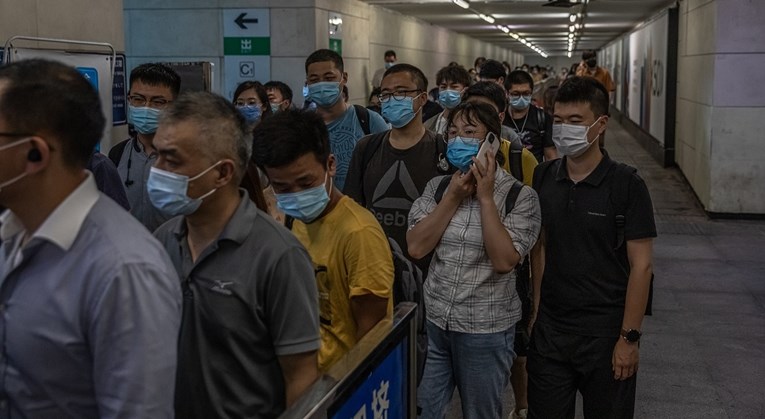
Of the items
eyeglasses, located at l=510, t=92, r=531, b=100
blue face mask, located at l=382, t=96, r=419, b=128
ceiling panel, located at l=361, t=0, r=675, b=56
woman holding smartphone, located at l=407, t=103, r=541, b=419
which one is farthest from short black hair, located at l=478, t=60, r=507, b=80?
ceiling panel, located at l=361, t=0, r=675, b=56

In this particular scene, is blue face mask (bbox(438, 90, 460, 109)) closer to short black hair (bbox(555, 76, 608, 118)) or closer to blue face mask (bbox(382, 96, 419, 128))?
blue face mask (bbox(382, 96, 419, 128))

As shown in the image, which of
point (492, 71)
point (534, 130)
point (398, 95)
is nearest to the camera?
point (398, 95)

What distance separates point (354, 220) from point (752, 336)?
4633mm

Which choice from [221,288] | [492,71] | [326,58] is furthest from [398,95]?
[492,71]

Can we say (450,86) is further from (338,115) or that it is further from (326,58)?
(338,115)

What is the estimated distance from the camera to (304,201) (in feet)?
9.56

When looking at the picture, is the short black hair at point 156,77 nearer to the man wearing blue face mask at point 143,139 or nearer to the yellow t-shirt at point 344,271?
the man wearing blue face mask at point 143,139

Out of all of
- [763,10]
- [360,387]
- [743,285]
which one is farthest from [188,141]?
[763,10]

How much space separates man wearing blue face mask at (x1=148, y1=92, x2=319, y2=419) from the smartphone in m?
1.39

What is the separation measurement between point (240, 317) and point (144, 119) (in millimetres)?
2436

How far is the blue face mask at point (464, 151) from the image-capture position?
3805 mm

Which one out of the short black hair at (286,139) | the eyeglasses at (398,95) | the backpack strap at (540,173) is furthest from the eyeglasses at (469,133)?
the eyeglasses at (398,95)

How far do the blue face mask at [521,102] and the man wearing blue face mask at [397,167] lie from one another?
215cm

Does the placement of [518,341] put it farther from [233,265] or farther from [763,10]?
[763,10]
